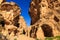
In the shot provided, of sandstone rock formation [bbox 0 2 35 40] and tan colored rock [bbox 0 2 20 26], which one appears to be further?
tan colored rock [bbox 0 2 20 26]

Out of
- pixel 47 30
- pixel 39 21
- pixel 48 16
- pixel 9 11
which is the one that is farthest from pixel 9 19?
pixel 48 16

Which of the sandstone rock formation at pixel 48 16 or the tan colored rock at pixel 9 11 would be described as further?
the tan colored rock at pixel 9 11

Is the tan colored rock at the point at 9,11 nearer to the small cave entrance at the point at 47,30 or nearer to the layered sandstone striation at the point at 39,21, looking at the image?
the layered sandstone striation at the point at 39,21

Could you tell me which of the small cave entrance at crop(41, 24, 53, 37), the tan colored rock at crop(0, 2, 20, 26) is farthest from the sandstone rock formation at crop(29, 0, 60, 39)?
Answer: the tan colored rock at crop(0, 2, 20, 26)

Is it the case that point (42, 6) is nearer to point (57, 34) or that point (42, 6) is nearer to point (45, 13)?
point (45, 13)

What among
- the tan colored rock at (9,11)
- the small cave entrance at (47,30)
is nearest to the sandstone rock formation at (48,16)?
the small cave entrance at (47,30)

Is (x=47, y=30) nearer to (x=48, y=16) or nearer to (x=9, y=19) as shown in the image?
(x=48, y=16)

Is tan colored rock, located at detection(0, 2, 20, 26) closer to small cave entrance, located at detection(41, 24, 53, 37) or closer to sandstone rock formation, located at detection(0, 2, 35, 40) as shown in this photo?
sandstone rock formation, located at detection(0, 2, 35, 40)

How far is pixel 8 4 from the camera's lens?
2990 inches

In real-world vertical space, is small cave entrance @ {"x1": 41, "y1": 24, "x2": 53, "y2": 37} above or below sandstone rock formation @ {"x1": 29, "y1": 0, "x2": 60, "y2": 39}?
below

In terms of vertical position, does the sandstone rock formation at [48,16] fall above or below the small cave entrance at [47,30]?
above

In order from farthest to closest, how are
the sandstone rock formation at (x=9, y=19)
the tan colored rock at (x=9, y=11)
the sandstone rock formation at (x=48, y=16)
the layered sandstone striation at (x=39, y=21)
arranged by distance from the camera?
the tan colored rock at (x=9, y=11)
the sandstone rock formation at (x=48, y=16)
the layered sandstone striation at (x=39, y=21)
the sandstone rock formation at (x=9, y=19)

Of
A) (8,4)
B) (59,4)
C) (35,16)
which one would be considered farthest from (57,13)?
(8,4)

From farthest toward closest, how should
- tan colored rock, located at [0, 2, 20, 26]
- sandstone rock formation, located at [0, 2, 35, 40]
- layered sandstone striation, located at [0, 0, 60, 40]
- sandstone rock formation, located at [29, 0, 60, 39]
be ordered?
tan colored rock, located at [0, 2, 20, 26] < sandstone rock formation, located at [29, 0, 60, 39] < layered sandstone striation, located at [0, 0, 60, 40] < sandstone rock formation, located at [0, 2, 35, 40]
